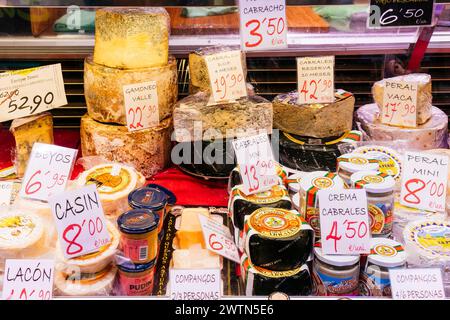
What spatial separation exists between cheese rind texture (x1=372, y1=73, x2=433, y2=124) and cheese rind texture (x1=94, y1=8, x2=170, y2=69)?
33.2 inches

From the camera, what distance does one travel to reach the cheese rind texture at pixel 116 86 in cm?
194

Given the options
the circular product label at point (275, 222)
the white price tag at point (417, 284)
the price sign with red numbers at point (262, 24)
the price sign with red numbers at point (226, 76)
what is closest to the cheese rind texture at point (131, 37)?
the price sign with red numbers at point (226, 76)

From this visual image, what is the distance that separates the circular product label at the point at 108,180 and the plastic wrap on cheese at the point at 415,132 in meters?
0.96

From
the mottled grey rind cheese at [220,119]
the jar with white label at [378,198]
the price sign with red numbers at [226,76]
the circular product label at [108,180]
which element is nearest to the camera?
the jar with white label at [378,198]

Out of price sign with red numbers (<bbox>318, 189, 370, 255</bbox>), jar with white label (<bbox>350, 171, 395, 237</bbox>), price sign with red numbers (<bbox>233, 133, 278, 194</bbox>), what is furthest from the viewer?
price sign with red numbers (<bbox>233, 133, 278, 194</bbox>)

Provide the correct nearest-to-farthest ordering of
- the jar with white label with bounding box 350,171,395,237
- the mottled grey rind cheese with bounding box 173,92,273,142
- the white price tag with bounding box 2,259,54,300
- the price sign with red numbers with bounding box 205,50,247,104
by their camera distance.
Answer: the white price tag with bounding box 2,259,54,300 → the jar with white label with bounding box 350,171,395,237 → the price sign with red numbers with bounding box 205,50,247,104 → the mottled grey rind cheese with bounding box 173,92,273,142

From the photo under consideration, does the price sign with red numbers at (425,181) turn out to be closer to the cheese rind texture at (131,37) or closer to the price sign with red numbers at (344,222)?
the price sign with red numbers at (344,222)

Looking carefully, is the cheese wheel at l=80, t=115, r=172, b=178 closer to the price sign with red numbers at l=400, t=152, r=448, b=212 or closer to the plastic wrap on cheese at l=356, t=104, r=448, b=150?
the plastic wrap on cheese at l=356, t=104, r=448, b=150

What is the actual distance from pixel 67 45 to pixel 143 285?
1.20 metres

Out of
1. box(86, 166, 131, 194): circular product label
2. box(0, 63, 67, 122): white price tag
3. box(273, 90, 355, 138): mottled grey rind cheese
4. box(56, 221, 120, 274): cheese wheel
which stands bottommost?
box(56, 221, 120, 274): cheese wheel

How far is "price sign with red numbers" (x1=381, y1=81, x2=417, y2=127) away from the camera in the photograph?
2039 millimetres

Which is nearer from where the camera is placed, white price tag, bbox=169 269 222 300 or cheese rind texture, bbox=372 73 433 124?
white price tag, bbox=169 269 222 300

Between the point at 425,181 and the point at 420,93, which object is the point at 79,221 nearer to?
the point at 425,181

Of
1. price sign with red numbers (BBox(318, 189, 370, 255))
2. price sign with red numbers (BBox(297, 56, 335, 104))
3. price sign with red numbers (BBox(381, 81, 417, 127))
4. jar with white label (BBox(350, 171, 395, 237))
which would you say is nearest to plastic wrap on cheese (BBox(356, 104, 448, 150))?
price sign with red numbers (BBox(381, 81, 417, 127))
